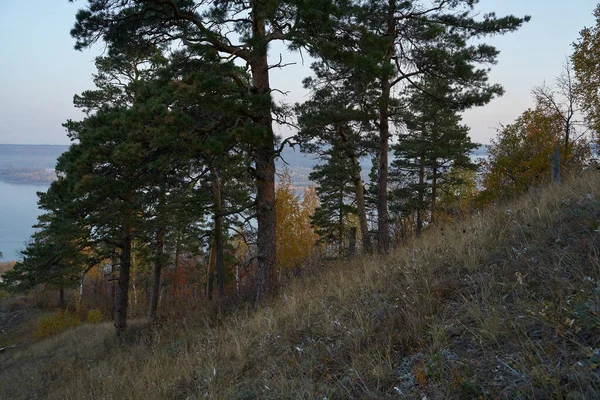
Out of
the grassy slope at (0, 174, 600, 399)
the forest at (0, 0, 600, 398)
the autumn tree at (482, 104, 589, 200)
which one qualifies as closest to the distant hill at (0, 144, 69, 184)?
the forest at (0, 0, 600, 398)

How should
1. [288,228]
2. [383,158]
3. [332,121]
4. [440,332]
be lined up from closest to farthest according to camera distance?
[440,332], [332,121], [383,158], [288,228]

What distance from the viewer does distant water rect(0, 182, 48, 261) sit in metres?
69.4

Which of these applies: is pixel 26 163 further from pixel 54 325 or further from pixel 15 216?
pixel 54 325

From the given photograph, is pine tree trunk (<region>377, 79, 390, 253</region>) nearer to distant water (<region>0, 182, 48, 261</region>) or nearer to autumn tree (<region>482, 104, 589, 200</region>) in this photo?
autumn tree (<region>482, 104, 589, 200</region>)

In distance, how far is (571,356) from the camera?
2.10 metres

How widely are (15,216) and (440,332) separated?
12500 centimetres

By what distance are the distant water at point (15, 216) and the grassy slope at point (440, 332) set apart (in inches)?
2078

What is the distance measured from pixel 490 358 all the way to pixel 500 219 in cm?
329

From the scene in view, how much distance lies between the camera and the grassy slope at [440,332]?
2213 mm

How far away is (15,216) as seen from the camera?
323ft

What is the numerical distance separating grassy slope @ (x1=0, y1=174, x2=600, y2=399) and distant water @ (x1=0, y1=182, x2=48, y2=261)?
173 ft

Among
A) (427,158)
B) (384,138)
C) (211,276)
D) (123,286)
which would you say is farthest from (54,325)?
(427,158)

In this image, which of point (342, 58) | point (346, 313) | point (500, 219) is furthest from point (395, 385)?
point (342, 58)

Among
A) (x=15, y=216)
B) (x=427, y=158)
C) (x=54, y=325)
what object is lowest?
(x=54, y=325)
